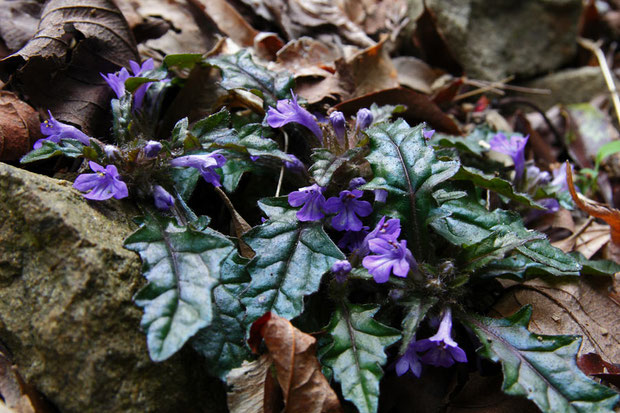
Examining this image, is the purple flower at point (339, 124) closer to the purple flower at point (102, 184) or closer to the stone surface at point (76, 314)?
the purple flower at point (102, 184)

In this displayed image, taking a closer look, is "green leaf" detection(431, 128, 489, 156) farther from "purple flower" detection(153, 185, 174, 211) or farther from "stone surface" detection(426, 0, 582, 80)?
"purple flower" detection(153, 185, 174, 211)

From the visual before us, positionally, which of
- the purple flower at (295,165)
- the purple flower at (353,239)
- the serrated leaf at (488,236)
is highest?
the purple flower at (295,165)

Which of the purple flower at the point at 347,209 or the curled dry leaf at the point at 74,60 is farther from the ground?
the curled dry leaf at the point at 74,60

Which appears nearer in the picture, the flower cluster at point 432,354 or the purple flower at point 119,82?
the flower cluster at point 432,354

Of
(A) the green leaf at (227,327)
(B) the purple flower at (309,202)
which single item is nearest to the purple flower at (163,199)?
(A) the green leaf at (227,327)

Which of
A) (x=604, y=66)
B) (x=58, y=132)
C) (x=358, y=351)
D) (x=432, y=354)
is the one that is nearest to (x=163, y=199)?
(x=58, y=132)

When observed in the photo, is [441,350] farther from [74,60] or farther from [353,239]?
[74,60]

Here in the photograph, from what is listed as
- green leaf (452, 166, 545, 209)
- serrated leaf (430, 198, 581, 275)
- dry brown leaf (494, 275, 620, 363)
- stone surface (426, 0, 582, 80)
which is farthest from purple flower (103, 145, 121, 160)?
stone surface (426, 0, 582, 80)

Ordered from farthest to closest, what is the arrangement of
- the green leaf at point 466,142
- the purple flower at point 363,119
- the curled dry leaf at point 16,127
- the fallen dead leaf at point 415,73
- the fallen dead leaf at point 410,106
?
1. the fallen dead leaf at point 415,73
2. the fallen dead leaf at point 410,106
3. the green leaf at point 466,142
4. the purple flower at point 363,119
5. the curled dry leaf at point 16,127
